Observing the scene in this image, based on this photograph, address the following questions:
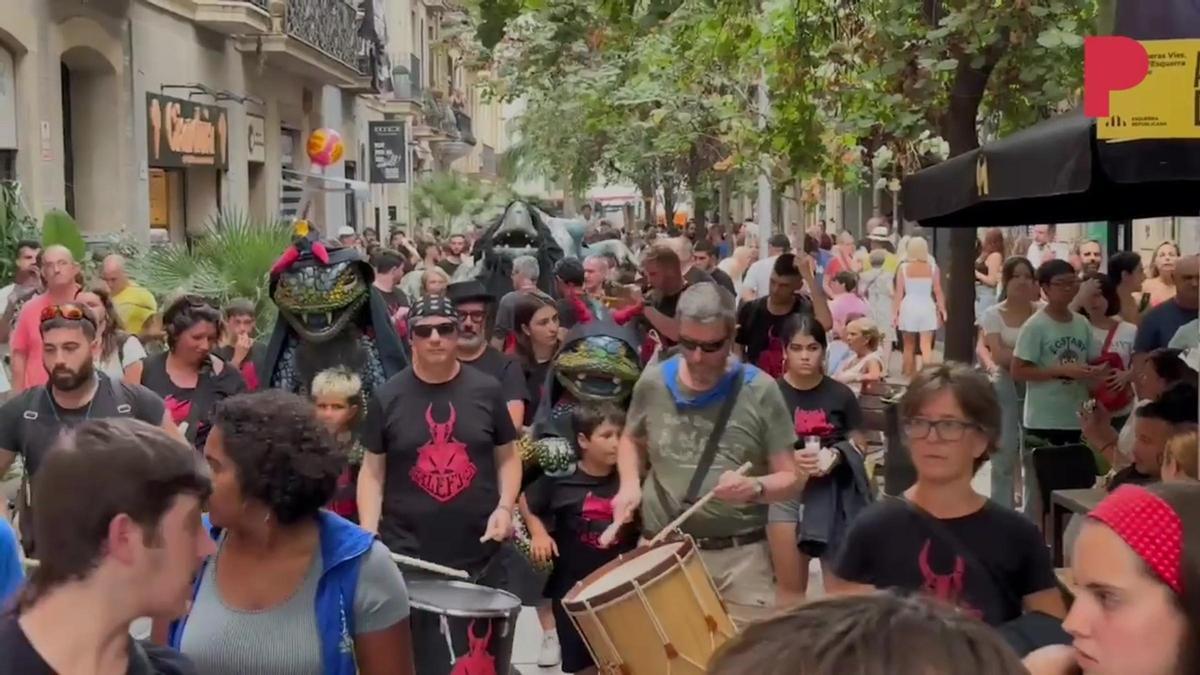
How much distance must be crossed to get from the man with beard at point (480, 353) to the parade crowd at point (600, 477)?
2 cm

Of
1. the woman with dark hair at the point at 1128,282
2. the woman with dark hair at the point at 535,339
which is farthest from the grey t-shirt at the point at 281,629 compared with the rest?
the woman with dark hair at the point at 1128,282

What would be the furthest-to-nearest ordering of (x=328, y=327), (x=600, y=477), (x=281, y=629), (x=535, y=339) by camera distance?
(x=535, y=339) → (x=328, y=327) → (x=600, y=477) → (x=281, y=629)

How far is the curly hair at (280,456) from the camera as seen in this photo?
11.7ft

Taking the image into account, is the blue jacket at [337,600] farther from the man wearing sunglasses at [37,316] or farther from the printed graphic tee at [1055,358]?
the printed graphic tee at [1055,358]

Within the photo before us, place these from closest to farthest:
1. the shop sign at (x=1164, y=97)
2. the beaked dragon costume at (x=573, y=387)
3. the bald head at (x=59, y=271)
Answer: the shop sign at (x=1164, y=97) → the beaked dragon costume at (x=573, y=387) → the bald head at (x=59, y=271)

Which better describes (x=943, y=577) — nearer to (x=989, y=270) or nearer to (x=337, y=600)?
(x=337, y=600)

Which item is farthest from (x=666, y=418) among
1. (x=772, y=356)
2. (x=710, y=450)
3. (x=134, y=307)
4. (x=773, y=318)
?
(x=134, y=307)

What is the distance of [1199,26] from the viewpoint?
5.04 m

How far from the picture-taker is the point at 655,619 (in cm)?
471

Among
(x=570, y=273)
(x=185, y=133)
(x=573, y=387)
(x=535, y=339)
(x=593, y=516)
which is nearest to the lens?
(x=593, y=516)

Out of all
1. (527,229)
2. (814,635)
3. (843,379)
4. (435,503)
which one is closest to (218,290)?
(527,229)

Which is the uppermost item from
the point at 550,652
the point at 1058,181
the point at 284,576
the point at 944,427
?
the point at 1058,181

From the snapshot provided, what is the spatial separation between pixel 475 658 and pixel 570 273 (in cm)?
680

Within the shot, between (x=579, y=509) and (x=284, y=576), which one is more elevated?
(x=284, y=576)
